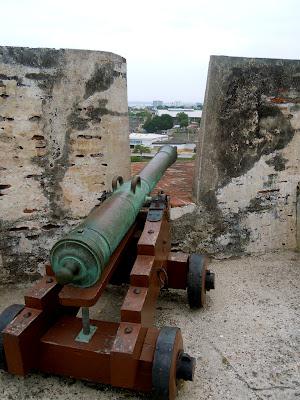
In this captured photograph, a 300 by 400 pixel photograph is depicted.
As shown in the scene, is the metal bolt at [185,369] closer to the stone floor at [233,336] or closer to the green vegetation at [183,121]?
the stone floor at [233,336]

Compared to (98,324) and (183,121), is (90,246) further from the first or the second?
(183,121)

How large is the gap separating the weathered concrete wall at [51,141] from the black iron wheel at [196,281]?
3.40ft

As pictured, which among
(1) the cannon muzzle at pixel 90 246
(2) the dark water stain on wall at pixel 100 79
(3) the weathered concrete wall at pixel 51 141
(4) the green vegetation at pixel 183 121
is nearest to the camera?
(1) the cannon muzzle at pixel 90 246

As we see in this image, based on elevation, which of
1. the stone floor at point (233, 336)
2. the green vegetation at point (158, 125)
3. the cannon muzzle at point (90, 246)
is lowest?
the green vegetation at point (158, 125)

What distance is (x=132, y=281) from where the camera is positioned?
214 centimetres

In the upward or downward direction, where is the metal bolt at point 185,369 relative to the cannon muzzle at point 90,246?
downward

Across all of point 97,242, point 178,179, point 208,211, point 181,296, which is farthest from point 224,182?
point 97,242

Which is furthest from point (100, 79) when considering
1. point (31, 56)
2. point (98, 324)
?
point (98, 324)

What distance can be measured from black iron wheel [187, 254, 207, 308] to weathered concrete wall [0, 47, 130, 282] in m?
1.04

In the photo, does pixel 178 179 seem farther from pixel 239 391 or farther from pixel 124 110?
pixel 239 391

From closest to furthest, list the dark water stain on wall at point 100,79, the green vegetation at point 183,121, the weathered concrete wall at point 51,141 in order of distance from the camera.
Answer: the weathered concrete wall at point 51,141 < the dark water stain on wall at point 100,79 < the green vegetation at point 183,121

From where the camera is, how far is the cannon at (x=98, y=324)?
5.78 ft

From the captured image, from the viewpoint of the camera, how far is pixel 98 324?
216 cm

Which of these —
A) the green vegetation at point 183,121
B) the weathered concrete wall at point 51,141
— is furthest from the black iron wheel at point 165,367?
the green vegetation at point 183,121
